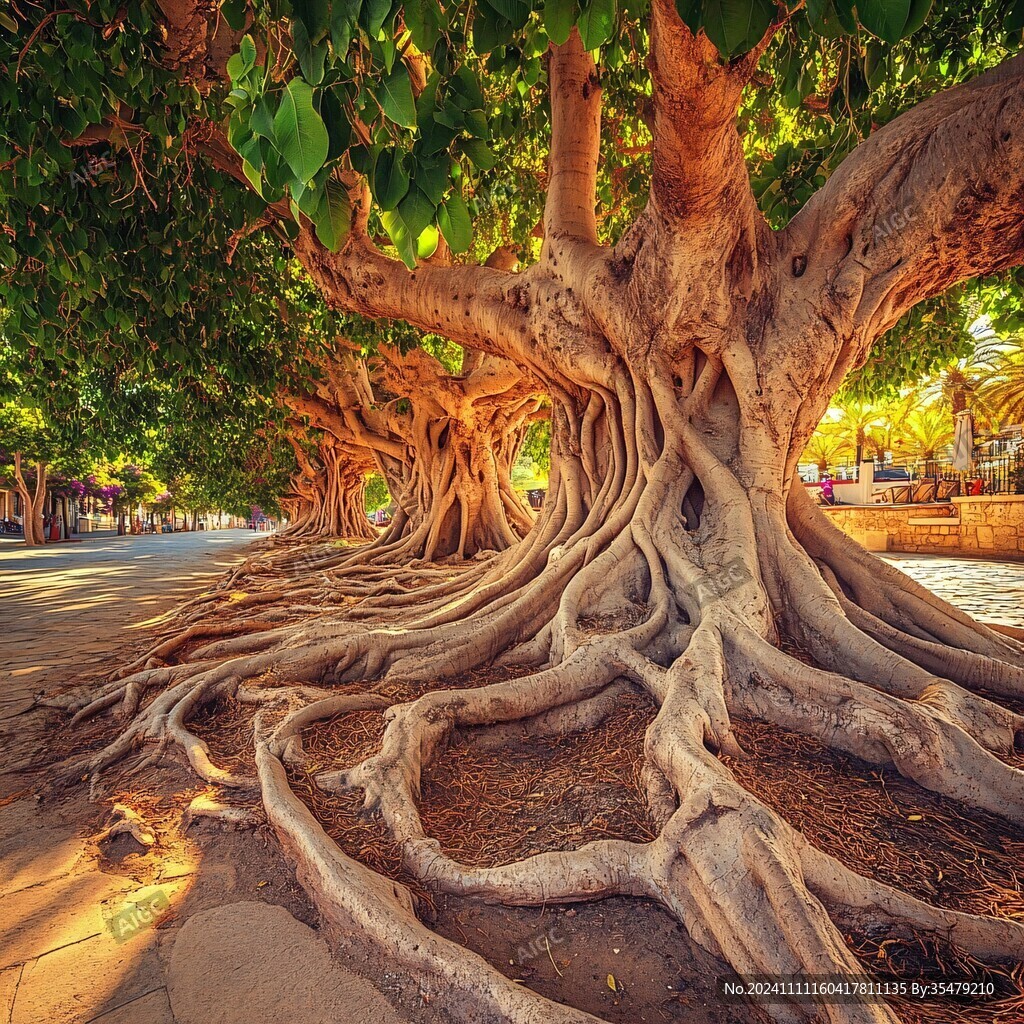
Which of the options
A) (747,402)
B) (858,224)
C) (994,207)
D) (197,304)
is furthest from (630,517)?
(197,304)

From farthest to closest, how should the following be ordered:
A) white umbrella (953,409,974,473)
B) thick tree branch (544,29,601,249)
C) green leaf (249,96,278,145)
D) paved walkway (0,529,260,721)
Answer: white umbrella (953,409,974,473) < paved walkway (0,529,260,721) < thick tree branch (544,29,601,249) < green leaf (249,96,278,145)

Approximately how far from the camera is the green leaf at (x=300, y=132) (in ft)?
3.74

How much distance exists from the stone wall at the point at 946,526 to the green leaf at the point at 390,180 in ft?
37.0

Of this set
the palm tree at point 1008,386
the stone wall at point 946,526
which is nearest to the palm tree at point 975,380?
the palm tree at point 1008,386

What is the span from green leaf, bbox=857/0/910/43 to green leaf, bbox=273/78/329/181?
1052 mm

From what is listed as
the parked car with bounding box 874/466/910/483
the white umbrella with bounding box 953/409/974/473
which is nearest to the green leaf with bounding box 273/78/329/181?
the white umbrella with bounding box 953/409/974/473

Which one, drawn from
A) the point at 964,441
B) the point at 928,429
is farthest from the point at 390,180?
the point at 928,429

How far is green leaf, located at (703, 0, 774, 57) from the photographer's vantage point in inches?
49.3

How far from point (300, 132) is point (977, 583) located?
9627 mm

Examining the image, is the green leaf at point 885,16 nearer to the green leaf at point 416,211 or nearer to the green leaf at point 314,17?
the green leaf at point 416,211

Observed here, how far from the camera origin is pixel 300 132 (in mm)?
1156

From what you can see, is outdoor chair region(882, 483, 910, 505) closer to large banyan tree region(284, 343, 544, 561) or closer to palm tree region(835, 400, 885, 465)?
palm tree region(835, 400, 885, 465)

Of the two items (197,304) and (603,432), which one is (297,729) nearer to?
(603,432)

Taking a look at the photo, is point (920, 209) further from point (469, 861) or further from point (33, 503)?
point (33, 503)
